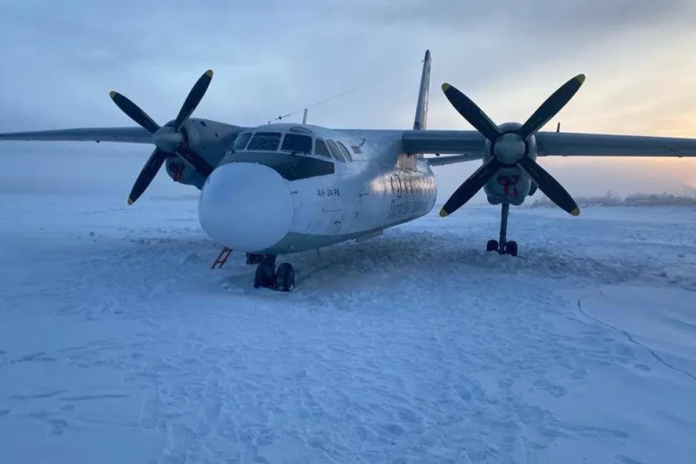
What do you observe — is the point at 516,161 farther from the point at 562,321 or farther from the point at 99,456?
the point at 99,456

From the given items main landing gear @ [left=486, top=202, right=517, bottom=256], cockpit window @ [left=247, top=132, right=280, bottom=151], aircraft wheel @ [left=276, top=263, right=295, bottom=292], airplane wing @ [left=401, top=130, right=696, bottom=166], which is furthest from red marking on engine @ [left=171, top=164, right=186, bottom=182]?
main landing gear @ [left=486, top=202, right=517, bottom=256]

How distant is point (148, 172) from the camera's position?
47.9 ft

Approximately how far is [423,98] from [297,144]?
1354cm

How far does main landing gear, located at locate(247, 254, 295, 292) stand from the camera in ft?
31.3

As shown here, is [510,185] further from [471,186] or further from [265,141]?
[265,141]

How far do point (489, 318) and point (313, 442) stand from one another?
179 inches

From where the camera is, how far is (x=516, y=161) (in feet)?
41.5

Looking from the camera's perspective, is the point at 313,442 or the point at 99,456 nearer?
the point at 99,456

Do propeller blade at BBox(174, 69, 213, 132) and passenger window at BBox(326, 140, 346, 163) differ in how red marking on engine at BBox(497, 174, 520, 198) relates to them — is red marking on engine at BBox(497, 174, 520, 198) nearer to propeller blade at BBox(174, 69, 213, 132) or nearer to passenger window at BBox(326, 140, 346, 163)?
passenger window at BBox(326, 140, 346, 163)

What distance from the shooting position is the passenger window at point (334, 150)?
1077 centimetres

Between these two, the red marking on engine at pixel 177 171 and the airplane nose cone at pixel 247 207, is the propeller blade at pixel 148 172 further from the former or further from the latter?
the airplane nose cone at pixel 247 207

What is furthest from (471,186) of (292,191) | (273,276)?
(273,276)

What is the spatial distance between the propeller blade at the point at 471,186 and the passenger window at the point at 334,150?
3.55m

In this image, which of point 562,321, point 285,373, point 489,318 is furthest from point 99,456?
point 562,321
